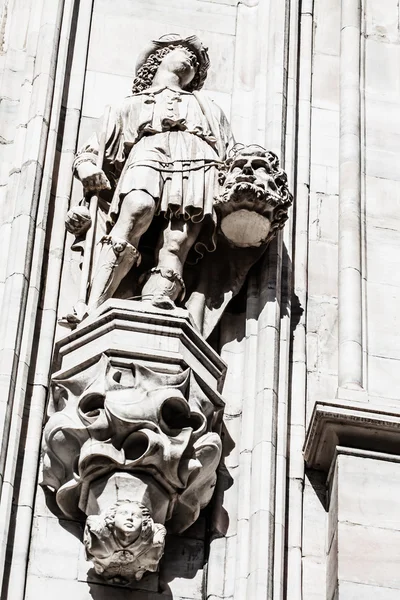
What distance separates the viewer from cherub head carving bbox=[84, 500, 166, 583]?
8852mm

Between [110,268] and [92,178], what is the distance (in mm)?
669

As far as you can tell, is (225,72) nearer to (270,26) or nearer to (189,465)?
(270,26)

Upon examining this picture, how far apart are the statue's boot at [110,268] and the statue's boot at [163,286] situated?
0.50ft

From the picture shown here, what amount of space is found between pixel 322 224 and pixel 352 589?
2819mm

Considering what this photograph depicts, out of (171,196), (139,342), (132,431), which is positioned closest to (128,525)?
(132,431)

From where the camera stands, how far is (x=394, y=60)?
11.8 meters

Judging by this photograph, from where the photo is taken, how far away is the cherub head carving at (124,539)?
29.0 ft

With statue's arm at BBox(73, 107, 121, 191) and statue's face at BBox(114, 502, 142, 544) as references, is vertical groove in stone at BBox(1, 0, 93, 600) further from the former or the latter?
statue's face at BBox(114, 502, 142, 544)

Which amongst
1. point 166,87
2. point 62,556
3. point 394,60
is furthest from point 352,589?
point 394,60

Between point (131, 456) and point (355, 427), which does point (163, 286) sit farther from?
point (355, 427)

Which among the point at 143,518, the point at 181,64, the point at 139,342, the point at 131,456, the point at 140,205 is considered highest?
the point at 181,64

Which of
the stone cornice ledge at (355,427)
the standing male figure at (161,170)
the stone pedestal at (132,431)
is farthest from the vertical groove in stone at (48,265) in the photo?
the stone cornice ledge at (355,427)

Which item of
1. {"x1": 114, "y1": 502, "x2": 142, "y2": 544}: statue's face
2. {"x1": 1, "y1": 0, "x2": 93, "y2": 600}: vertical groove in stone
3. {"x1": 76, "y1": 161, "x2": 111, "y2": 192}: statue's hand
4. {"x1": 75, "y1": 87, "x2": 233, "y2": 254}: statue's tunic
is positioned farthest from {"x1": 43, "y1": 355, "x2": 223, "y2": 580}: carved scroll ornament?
{"x1": 76, "y1": 161, "x2": 111, "y2": 192}: statue's hand

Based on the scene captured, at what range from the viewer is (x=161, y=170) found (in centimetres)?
1022
